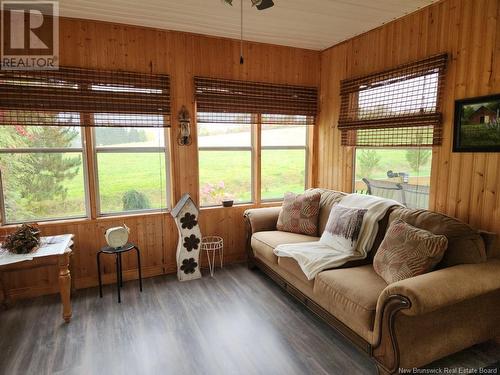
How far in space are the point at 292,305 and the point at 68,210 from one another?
7.77 ft

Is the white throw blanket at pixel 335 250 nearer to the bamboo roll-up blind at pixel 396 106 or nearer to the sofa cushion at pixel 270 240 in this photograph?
the sofa cushion at pixel 270 240

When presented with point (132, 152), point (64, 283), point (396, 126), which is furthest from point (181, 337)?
point (396, 126)

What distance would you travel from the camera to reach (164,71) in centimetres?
336

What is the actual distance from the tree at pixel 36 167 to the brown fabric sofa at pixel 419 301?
2407 mm

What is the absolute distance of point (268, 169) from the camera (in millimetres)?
4105

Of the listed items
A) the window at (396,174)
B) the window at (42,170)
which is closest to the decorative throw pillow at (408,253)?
the window at (396,174)

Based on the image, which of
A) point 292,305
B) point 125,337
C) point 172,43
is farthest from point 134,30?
point 292,305

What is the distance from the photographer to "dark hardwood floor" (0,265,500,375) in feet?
6.92

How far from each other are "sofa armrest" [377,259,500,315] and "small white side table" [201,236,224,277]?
2.12 metres

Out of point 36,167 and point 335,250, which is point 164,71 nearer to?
point 36,167

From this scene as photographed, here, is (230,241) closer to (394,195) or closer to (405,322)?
(394,195)

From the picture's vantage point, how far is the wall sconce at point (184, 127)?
3.47 metres

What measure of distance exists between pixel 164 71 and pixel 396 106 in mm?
2329

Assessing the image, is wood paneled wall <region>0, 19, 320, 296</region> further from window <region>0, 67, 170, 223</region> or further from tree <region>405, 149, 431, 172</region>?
tree <region>405, 149, 431, 172</region>
